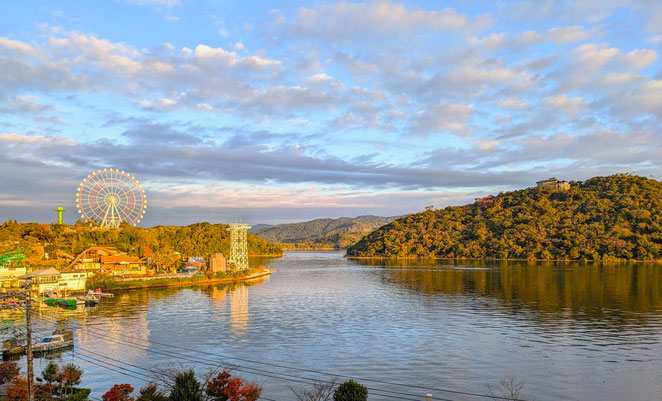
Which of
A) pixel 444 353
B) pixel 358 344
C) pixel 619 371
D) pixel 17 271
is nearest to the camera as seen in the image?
pixel 619 371

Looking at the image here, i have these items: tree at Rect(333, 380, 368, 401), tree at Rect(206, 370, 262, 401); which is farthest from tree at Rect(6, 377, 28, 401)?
tree at Rect(333, 380, 368, 401)

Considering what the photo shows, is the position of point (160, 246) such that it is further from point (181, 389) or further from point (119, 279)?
point (181, 389)

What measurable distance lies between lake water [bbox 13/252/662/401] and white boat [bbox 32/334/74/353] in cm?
167

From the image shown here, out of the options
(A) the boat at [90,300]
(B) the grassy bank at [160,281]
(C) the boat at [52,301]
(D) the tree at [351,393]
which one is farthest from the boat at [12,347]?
(B) the grassy bank at [160,281]

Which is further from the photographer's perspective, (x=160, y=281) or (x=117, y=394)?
(x=160, y=281)

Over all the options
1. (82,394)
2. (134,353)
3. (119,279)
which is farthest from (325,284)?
(82,394)

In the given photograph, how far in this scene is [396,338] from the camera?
50.6 meters

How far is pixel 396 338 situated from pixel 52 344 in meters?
33.2

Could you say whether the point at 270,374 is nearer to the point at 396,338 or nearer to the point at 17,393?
the point at 396,338

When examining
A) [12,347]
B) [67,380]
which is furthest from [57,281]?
[67,380]

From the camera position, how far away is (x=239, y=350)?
45.7 m

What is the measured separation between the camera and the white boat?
1746 inches

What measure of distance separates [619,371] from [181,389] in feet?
109

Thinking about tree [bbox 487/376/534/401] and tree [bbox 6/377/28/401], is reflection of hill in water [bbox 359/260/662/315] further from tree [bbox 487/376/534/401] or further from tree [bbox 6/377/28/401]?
tree [bbox 6/377/28/401]
